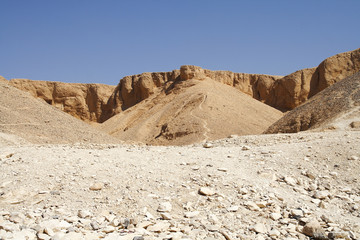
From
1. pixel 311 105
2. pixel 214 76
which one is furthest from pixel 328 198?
pixel 214 76

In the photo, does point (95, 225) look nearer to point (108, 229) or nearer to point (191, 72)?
point (108, 229)

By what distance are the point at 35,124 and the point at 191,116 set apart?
1380 centimetres

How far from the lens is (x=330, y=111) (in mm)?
16469

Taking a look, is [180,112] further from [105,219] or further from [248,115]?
[105,219]

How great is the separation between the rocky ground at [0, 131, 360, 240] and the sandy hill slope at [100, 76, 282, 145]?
56.7 feet

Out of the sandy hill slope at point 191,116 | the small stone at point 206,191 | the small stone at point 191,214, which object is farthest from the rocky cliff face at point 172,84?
the small stone at point 191,214

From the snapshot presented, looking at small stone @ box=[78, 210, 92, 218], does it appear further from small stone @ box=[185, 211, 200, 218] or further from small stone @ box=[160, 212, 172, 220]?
small stone @ box=[185, 211, 200, 218]

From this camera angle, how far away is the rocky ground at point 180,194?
4.36 metres

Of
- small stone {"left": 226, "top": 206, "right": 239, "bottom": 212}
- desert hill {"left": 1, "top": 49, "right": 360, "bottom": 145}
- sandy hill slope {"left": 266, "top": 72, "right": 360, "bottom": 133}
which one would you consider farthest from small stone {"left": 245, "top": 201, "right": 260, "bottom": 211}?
desert hill {"left": 1, "top": 49, "right": 360, "bottom": 145}

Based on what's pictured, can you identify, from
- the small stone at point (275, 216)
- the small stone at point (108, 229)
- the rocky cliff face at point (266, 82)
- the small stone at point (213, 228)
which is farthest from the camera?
the rocky cliff face at point (266, 82)

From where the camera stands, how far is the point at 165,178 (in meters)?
5.75

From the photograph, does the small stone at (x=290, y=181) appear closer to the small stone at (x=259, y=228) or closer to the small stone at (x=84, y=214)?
the small stone at (x=259, y=228)

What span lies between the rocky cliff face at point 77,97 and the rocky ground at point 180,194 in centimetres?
4146

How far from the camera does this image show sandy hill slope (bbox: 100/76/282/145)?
2625 centimetres
